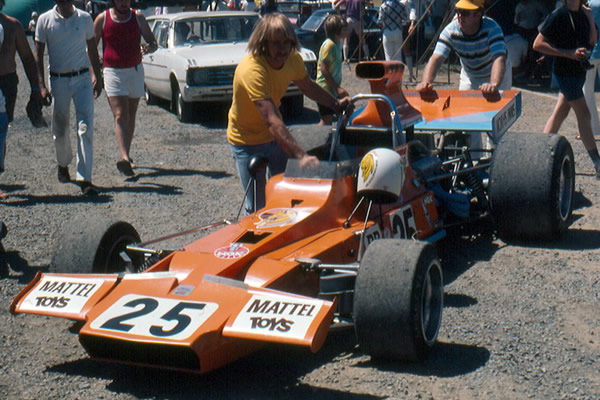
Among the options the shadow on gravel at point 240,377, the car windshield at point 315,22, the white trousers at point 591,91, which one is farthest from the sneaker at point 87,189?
the car windshield at point 315,22

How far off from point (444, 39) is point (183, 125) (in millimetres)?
5847

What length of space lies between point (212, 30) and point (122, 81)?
14.5 feet

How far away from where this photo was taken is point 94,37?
29.3ft

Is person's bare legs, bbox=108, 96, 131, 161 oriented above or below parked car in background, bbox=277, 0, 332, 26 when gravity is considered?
below

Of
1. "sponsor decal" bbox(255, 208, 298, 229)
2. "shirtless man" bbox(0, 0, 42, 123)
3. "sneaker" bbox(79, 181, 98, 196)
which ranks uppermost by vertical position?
"shirtless man" bbox(0, 0, 42, 123)

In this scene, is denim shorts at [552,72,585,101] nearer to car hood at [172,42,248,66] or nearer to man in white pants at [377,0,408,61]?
car hood at [172,42,248,66]

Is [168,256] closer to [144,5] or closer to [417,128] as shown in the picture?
[417,128]

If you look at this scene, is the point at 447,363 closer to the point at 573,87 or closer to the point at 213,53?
the point at 573,87

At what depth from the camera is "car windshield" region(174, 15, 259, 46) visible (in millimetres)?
13500

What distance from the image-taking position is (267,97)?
19.0 ft

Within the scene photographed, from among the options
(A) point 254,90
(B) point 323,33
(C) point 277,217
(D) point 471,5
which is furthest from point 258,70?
(B) point 323,33

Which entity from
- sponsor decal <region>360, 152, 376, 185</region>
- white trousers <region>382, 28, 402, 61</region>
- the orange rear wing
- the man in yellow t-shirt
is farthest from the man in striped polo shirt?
white trousers <region>382, 28, 402, 61</region>

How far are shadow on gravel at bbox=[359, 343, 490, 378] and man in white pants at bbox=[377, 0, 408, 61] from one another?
1184 centimetres

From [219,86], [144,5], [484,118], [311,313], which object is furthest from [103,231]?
[144,5]
